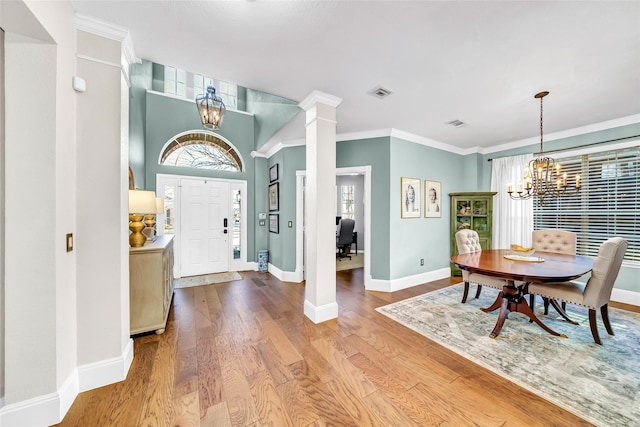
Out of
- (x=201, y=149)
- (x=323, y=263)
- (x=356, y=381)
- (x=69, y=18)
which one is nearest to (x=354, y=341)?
(x=356, y=381)

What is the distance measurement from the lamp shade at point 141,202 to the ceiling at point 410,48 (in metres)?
1.22

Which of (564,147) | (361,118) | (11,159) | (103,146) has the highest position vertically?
(361,118)

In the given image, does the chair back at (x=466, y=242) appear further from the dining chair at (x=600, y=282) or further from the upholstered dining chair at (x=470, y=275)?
the dining chair at (x=600, y=282)

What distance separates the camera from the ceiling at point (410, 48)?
4.99ft

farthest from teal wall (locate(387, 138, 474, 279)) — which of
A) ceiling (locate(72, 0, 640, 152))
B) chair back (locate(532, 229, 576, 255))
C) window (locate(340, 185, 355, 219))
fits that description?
window (locate(340, 185, 355, 219))

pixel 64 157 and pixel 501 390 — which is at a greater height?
pixel 64 157

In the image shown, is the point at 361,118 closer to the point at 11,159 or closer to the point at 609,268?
the point at 609,268

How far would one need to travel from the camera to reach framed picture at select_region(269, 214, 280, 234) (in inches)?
→ 179

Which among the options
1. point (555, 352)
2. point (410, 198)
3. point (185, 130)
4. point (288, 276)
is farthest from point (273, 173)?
point (555, 352)

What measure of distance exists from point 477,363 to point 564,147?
398 centimetres

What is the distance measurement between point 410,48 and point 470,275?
8.77 feet

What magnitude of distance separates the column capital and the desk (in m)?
2.28

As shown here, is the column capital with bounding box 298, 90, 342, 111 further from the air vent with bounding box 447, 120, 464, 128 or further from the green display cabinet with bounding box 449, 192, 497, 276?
the green display cabinet with bounding box 449, 192, 497, 276

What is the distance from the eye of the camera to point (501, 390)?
1632 millimetres
